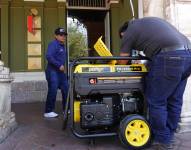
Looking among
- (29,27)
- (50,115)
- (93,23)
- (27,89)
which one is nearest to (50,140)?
(50,115)

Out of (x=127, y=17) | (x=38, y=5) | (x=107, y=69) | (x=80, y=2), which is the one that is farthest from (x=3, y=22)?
(x=107, y=69)

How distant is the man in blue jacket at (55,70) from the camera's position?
22.8 feet

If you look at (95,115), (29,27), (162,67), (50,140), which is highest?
(29,27)

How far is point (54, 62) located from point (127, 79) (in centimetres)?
257

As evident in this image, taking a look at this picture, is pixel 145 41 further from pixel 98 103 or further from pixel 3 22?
pixel 3 22

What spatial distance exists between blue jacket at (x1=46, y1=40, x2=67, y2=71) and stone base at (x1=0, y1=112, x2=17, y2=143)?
1.48 meters

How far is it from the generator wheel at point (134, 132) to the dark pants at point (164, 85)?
106mm

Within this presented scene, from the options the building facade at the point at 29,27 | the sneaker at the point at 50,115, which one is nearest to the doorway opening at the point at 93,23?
the building facade at the point at 29,27

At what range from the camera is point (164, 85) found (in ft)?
14.5

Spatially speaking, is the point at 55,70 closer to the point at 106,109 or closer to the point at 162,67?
Result: the point at 106,109

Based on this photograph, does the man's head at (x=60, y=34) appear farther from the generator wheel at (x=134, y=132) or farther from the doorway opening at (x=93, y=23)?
the doorway opening at (x=93, y=23)

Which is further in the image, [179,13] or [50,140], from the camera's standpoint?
[179,13]

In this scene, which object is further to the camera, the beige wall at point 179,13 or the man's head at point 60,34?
the man's head at point 60,34

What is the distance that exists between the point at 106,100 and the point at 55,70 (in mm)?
2568
